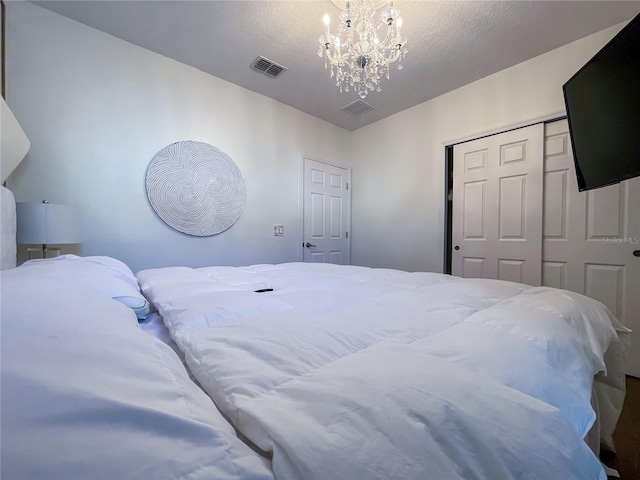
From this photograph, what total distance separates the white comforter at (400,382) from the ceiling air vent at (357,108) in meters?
2.89

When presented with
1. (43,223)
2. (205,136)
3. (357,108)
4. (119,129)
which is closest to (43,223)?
(43,223)

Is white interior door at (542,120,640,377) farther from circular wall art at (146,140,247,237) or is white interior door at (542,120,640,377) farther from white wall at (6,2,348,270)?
circular wall art at (146,140,247,237)

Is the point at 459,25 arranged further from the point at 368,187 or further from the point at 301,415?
the point at 301,415

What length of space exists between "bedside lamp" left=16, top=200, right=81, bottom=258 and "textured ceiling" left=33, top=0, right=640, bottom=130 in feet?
5.09

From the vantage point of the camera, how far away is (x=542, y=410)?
1.44 ft

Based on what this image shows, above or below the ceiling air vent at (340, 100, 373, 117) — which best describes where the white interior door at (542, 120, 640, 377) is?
below

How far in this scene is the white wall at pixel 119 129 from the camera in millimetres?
1934

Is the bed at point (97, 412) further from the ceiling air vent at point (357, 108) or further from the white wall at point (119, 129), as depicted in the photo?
the ceiling air vent at point (357, 108)

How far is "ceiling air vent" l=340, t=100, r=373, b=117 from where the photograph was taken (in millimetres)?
3177

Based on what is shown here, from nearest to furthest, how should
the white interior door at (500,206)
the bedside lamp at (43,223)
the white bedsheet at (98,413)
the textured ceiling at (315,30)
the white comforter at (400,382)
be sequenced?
1. the white bedsheet at (98,413)
2. the white comforter at (400,382)
3. the bedside lamp at (43,223)
4. the textured ceiling at (315,30)
5. the white interior door at (500,206)

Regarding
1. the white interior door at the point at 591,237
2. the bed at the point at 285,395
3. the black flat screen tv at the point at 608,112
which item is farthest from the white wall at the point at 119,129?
the white interior door at the point at 591,237

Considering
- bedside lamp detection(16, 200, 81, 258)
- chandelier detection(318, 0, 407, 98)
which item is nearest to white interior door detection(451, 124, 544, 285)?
chandelier detection(318, 0, 407, 98)

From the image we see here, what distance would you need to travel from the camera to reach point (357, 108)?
3.29 metres

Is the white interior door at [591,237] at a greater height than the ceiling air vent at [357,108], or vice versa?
the ceiling air vent at [357,108]
